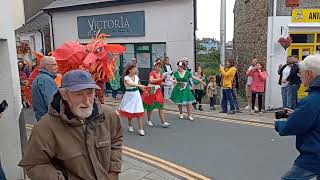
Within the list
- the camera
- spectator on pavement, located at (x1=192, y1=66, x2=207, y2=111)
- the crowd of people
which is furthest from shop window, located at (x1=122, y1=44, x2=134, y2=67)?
the camera

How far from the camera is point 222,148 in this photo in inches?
293

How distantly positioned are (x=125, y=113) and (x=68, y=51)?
349 cm

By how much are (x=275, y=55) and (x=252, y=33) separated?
147 inches

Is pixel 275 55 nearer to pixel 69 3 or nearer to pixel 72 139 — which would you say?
pixel 72 139

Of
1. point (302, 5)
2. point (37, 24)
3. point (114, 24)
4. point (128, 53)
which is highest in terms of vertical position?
point (37, 24)

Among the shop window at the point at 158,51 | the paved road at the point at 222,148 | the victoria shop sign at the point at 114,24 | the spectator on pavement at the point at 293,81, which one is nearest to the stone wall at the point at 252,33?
the spectator on pavement at the point at 293,81

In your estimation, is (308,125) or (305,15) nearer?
(308,125)

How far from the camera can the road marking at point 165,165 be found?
5880 mm

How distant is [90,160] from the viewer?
8.63ft

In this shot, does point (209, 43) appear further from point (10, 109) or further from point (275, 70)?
point (10, 109)

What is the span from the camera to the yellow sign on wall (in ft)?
39.1

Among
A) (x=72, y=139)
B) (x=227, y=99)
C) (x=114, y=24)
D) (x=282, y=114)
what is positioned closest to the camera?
(x=72, y=139)

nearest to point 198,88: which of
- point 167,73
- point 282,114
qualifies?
point 167,73

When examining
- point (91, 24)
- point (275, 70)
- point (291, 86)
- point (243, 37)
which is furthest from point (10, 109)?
point (243, 37)
